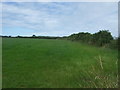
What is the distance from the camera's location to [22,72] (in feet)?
32.9

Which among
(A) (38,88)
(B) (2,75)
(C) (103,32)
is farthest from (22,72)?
(C) (103,32)

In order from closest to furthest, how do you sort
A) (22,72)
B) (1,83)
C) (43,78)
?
(1,83) → (43,78) → (22,72)

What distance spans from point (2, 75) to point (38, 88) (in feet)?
8.73

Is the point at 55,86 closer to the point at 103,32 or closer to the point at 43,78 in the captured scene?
the point at 43,78

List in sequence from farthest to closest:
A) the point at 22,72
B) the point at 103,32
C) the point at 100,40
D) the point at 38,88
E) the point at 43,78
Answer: the point at 103,32 < the point at 100,40 < the point at 22,72 < the point at 43,78 < the point at 38,88

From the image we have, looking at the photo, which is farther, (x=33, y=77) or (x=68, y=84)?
(x=33, y=77)

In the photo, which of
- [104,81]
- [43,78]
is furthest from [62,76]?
[104,81]

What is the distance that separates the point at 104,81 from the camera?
9.35ft

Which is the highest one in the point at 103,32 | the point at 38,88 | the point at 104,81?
the point at 103,32

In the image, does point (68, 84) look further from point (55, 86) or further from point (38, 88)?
point (38, 88)

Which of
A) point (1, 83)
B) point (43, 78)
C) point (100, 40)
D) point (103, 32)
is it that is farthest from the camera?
point (103, 32)

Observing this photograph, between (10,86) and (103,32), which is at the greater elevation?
(103,32)

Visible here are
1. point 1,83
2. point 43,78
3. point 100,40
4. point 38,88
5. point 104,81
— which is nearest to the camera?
point 104,81

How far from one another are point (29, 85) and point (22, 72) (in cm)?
244
